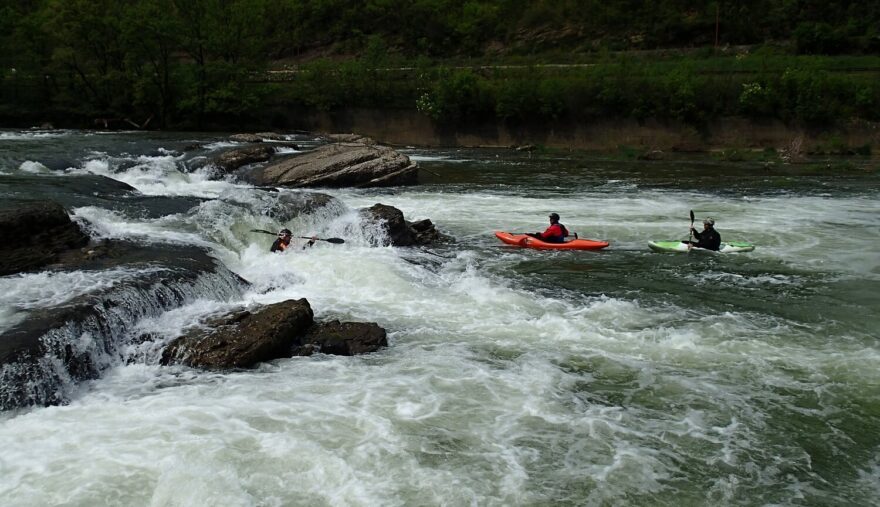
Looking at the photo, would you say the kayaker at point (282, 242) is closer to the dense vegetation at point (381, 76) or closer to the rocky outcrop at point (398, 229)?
the rocky outcrop at point (398, 229)

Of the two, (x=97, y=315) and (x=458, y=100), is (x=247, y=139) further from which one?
(x=97, y=315)

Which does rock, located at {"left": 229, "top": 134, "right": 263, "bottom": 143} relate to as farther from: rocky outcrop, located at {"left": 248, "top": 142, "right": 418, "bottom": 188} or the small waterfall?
the small waterfall

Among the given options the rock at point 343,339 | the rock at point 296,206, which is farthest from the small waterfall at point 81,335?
the rock at point 296,206

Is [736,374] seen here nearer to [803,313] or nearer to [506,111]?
[803,313]

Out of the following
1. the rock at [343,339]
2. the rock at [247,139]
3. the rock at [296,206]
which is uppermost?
the rock at [247,139]

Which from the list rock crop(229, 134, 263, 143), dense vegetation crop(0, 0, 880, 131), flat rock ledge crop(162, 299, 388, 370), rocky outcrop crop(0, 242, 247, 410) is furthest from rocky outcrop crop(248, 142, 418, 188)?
dense vegetation crop(0, 0, 880, 131)

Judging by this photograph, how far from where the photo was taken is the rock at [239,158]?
25.0 metres

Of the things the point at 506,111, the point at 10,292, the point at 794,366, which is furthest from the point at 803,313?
the point at 506,111

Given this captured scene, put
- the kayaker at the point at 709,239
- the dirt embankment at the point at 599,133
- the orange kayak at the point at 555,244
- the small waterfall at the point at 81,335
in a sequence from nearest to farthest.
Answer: the small waterfall at the point at 81,335 < the kayaker at the point at 709,239 < the orange kayak at the point at 555,244 < the dirt embankment at the point at 599,133

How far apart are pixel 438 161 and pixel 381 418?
27.3 meters

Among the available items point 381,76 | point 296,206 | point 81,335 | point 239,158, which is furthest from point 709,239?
point 381,76

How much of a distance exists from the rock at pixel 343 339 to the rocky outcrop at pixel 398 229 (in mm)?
6310

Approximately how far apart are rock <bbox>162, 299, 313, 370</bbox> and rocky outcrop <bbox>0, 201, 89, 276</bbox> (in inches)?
137

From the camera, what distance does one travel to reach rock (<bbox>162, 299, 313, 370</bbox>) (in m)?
9.30
